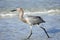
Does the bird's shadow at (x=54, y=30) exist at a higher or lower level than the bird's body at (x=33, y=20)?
lower

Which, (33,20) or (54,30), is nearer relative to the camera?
(33,20)

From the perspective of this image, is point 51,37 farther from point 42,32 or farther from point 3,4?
point 3,4

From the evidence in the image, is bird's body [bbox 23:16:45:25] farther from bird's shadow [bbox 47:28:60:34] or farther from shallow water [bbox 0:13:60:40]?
bird's shadow [bbox 47:28:60:34]

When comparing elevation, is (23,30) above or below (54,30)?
above

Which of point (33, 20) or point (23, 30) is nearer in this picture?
point (33, 20)

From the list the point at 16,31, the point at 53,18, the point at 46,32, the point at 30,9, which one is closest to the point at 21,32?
the point at 16,31

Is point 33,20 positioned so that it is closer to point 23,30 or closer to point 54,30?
point 23,30

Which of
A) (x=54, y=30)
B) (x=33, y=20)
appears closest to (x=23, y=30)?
(x=33, y=20)

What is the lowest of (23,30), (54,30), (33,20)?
(54,30)

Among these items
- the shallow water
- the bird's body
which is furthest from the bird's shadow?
the bird's body

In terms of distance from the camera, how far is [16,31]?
35.1ft

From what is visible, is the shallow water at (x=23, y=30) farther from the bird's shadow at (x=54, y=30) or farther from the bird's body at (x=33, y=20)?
the bird's body at (x=33, y=20)

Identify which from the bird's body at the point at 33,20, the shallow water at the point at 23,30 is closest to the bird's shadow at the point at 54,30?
the shallow water at the point at 23,30

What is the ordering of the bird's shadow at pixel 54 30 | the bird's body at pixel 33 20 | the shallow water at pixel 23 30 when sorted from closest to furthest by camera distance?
the shallow water at pixel 23 30, the bird's body at pixel 33 20, the bird's shadow at pixel 54 30
